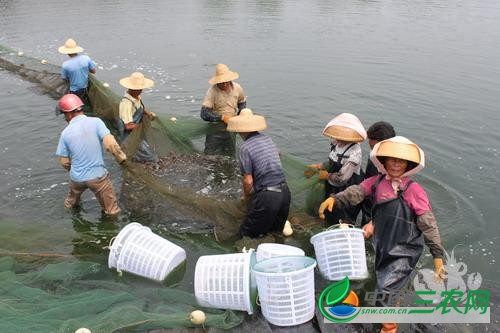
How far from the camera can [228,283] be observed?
398 centimetres

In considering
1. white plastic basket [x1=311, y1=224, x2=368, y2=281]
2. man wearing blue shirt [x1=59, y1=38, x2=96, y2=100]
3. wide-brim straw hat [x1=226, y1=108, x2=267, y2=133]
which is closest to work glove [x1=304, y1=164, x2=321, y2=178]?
wide-brim straw hat [x1=226, y1=108, x2=267, y2=133]

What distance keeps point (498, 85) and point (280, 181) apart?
10507mm

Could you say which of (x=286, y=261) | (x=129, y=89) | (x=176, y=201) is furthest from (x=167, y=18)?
(x=286, y=261)

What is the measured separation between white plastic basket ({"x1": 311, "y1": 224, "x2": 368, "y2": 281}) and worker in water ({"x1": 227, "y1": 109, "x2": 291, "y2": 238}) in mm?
744

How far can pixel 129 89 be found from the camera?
668 centimetres

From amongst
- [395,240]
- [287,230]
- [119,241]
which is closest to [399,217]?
[395,240]

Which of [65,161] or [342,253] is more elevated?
[65,161]

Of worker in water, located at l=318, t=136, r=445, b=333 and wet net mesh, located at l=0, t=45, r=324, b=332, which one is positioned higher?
worker in water, located at l=318, t=136, r=445, b=333

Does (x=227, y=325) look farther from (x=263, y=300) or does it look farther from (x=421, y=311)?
(x=421, y=311)

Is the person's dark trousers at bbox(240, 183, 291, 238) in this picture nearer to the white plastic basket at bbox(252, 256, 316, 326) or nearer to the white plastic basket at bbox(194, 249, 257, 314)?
the white plastic basket at bbox(194, 249, 257, 314)

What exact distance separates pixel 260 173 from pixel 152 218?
201 centimetres

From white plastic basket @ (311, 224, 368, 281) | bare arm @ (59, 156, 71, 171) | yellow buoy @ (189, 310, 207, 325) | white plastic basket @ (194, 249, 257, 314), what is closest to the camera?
yellow buoy @ (189, 310, 207, 325)

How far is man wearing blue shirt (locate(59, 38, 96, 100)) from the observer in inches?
377

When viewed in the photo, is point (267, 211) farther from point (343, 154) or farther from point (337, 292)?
point (337, 292)
